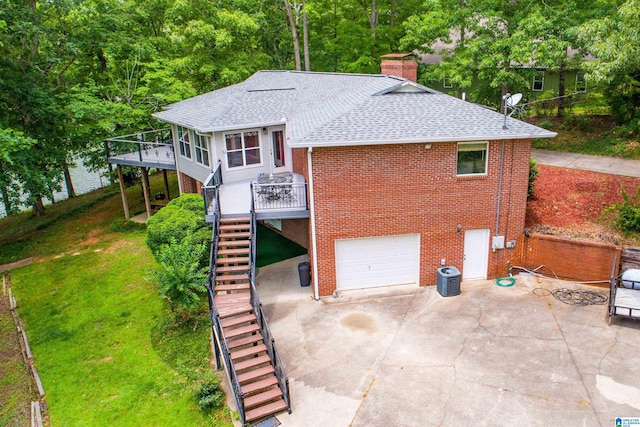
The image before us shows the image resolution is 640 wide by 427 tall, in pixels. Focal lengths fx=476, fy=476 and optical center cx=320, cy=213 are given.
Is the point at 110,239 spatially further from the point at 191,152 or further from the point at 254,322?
the point at 254,322

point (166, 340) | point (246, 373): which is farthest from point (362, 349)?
point (166, 340)

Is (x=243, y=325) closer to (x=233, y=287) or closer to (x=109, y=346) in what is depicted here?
(x=233, y=287)

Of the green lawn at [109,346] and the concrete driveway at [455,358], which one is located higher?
the concrete driveway at [455,358]

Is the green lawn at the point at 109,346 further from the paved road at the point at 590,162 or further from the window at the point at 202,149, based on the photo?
the paved road at the point at 590,162

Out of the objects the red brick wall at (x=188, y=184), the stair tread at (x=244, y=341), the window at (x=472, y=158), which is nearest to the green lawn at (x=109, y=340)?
the stair tread at (x=244, y=341)

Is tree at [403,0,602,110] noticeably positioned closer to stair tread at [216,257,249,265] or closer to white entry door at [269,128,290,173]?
white entry door at [269,128,290,173]

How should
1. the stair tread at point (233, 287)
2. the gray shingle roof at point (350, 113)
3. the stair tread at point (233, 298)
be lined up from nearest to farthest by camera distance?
the stair tread at point (233, 298), the stair tread at point (233, 287), the gray shingle roof at point (350, 113)
